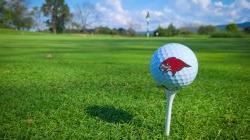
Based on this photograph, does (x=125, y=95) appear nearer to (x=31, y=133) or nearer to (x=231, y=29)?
(x=31, y=133)

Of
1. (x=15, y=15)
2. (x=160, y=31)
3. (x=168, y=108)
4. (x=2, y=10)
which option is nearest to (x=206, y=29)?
(x=160, y=31)

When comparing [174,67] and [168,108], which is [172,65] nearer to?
[174,67]

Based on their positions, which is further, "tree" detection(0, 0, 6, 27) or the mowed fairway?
"tree" detection(0, 0, 6, 27)

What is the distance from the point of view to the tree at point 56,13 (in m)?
101

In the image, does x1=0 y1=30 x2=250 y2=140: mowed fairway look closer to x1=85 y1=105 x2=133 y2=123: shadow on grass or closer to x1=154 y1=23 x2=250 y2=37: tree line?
x1=85 y1=105 x2=133 y2=123: shadow on grass

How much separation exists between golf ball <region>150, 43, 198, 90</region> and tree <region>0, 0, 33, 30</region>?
84406 mm

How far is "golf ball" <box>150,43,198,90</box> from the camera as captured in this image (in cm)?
324

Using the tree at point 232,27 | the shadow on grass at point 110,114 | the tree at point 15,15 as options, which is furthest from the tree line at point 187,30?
the shadow on grass at point 110,114

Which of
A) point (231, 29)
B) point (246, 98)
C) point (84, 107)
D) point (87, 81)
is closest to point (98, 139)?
point (84, 107)

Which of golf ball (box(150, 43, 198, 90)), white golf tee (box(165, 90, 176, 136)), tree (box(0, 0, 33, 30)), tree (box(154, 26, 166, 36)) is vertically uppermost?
tree (box(0, 0, 33, 30))

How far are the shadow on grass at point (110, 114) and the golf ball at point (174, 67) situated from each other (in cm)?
84

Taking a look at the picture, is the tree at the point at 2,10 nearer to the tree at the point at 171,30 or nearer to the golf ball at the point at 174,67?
the tree at the point at 171,30

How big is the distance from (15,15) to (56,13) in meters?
18.7

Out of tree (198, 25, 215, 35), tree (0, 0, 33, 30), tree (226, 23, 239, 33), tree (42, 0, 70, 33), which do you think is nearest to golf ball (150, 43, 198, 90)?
tree (226, 23, 239, 33)
